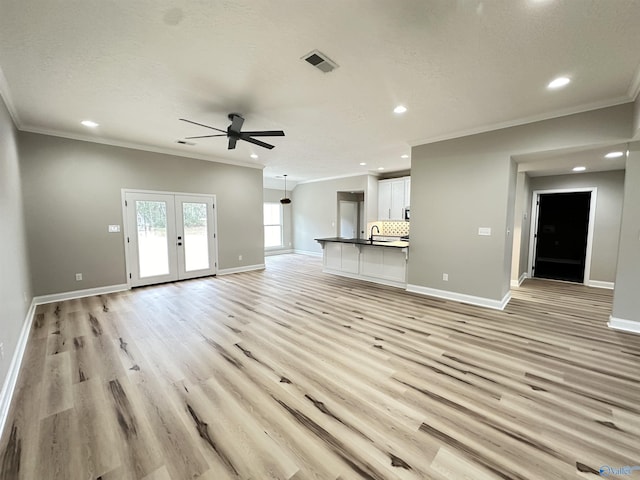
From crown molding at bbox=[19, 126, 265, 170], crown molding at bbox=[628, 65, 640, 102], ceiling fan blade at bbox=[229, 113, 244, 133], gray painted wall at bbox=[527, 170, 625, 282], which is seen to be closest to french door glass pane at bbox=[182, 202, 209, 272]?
crown molding at bbox=[19, 126, 265, 170]

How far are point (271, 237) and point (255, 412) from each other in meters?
8.70

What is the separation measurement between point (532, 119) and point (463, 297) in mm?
2857

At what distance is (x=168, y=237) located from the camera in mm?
5664

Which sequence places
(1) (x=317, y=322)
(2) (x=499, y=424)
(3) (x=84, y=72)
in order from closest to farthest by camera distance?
(2) (x=499, y=424)
(3) (x=84, y=72)
(1) (x=317, y=322)

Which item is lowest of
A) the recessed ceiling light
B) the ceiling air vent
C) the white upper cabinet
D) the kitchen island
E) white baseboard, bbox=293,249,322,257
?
white baseboard, bbox=293,249,322,257

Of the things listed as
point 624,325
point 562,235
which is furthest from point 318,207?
point 624,325

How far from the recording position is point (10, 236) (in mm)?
2814

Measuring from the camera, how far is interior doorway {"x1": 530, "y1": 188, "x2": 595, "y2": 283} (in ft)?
21.0

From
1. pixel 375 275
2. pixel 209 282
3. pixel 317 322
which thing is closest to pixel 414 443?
pixel 317 322

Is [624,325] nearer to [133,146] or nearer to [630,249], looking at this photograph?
[630,249]

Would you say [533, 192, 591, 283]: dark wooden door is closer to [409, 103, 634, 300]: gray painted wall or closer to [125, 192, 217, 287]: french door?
[409, 103, 634, 300]: gray painted wall

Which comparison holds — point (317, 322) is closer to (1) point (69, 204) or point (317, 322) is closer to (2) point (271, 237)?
(1) point (69, 204)

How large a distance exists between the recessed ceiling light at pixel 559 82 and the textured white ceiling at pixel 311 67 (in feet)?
0.32

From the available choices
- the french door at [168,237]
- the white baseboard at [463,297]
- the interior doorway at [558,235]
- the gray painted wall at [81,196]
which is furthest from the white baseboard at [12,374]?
the interior doorway at [558,235]
